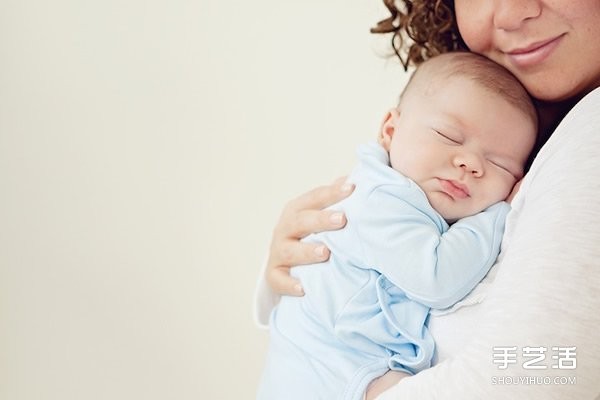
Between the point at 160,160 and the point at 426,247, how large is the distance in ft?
4.56

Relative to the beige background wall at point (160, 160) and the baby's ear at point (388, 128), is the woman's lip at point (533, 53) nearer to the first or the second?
the baby's ear at point (388, 128)

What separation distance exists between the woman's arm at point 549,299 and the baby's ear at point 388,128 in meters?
0.37

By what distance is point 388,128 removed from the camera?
57.1 inches

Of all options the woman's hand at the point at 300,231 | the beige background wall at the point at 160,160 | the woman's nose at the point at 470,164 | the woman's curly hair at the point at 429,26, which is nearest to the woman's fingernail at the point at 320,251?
the woman's hand at the point at 300,231

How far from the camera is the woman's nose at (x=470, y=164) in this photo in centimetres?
132

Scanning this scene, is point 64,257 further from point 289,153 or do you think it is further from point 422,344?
point 422,344

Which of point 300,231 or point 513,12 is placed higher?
point 513,12

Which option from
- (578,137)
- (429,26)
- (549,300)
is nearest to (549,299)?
(549,300)

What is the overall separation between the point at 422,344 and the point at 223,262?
4.38ft

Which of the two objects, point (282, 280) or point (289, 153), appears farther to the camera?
point (289, 153)

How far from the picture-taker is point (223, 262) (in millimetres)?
2525

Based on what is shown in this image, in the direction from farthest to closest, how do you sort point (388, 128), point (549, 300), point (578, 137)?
point (388, 128)
point (578, 137)
point (549, 300)

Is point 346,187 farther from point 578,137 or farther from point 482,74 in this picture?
point 578,137

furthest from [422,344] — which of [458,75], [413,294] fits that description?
[458,75]
